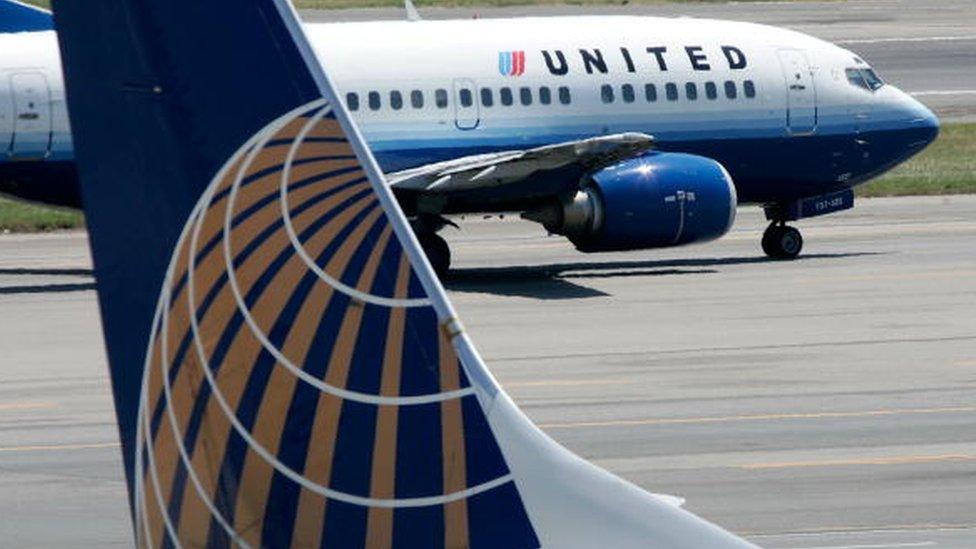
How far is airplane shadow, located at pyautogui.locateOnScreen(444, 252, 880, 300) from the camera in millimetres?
30562

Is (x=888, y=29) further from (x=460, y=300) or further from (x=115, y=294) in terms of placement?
(x=115, y=294)

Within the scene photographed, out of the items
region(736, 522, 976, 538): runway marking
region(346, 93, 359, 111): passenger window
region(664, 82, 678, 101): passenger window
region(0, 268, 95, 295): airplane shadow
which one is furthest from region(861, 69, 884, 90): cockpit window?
region(736, 522, 976, 538): runway marking

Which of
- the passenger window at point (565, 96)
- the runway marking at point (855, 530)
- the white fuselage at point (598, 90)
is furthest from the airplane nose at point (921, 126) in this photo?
the runway marking at point (855, 530)

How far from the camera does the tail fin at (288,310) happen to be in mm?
7438

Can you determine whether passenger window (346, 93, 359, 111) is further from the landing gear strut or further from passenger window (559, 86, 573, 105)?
the landing gear strut

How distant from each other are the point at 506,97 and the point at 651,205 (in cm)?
296

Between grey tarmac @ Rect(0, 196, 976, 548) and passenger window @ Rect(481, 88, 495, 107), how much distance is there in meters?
2.40

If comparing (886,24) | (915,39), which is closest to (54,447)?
(915,39)

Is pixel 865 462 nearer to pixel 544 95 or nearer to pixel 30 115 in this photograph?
pixel 544 95

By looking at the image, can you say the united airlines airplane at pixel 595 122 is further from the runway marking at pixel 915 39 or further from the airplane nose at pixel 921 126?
the runway marking at pixel 915 39

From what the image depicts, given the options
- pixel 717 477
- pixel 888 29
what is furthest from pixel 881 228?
pixel 888 29

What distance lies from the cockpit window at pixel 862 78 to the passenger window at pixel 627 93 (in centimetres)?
340

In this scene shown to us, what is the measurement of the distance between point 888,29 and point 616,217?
4549 centimetres

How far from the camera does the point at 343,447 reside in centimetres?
746
